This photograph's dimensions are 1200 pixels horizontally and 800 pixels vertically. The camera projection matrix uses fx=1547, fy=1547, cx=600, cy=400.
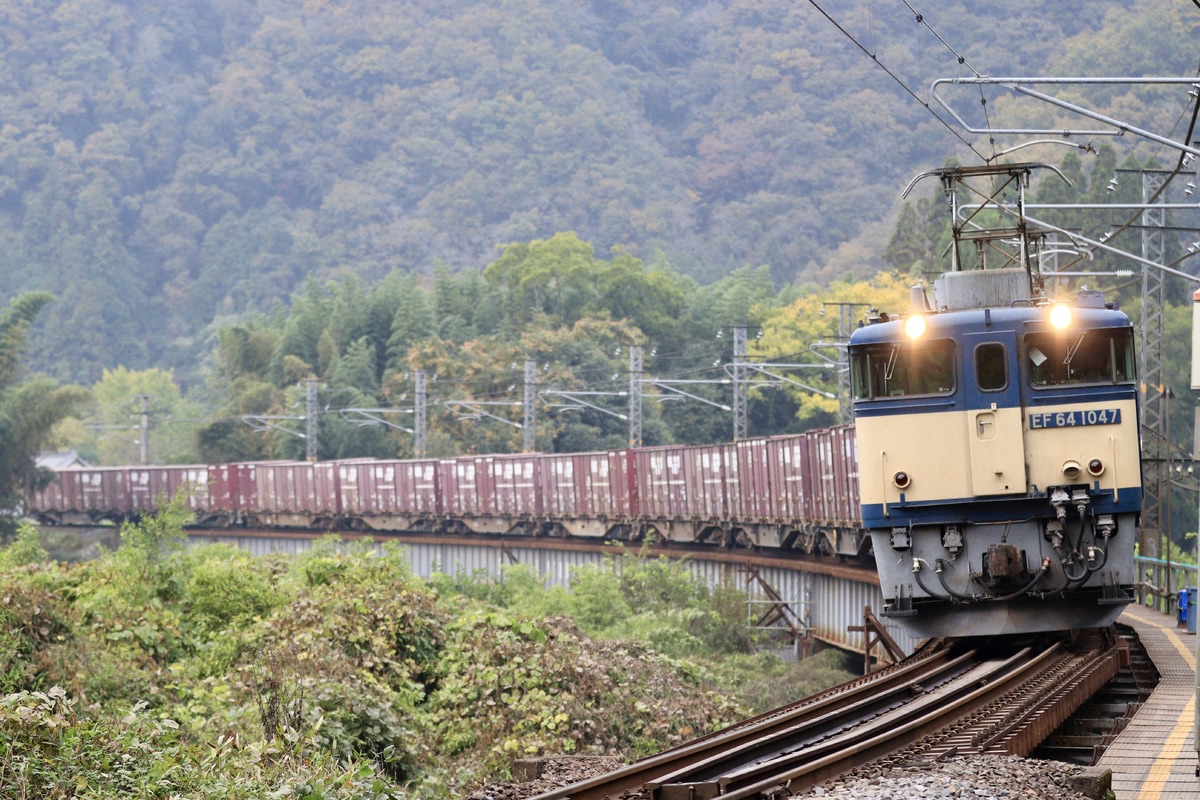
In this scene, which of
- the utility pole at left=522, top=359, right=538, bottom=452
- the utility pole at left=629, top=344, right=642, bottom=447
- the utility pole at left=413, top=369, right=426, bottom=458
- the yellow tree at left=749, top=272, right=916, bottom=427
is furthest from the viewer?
the yellow tree at left=749, top=272, right=916, bottom=427

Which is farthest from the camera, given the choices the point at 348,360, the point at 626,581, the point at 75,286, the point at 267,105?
the point at 267,105

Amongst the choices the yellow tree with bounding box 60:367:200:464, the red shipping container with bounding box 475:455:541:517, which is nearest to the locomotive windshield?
the red shipping container with bounding box 475:455:541:517

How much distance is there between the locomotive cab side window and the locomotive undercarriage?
114cm

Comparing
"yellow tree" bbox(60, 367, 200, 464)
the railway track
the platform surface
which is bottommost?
the platform surface

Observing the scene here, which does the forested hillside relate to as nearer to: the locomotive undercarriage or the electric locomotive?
the electric locomotive

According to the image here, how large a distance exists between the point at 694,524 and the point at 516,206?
112221mm

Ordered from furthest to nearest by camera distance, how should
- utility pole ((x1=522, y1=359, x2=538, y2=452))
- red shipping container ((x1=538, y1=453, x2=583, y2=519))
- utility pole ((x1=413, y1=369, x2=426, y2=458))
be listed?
1. utility pole ((x1=413, y1=369, x2=426, y2=458))
2. utility pole ((x1=522, y1=359, x2=538, y2=452))
3. red shipping container ((x1=538, y1=453, x2=583, y2=519))

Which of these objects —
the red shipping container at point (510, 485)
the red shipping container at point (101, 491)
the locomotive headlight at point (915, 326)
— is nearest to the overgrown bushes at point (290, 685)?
the locomotive headlight at point (915, 326)

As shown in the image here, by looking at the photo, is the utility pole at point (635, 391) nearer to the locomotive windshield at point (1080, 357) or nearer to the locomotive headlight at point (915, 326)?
the locomotive headlight at point (915, 326)

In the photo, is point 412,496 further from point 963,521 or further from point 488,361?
point 963,521

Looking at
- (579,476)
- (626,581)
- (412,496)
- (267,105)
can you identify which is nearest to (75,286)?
(267,105)

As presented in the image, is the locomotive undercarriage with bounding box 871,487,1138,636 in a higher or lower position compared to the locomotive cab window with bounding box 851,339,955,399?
lower

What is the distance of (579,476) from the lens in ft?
141

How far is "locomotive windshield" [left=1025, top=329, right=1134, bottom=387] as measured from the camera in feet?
45.6
